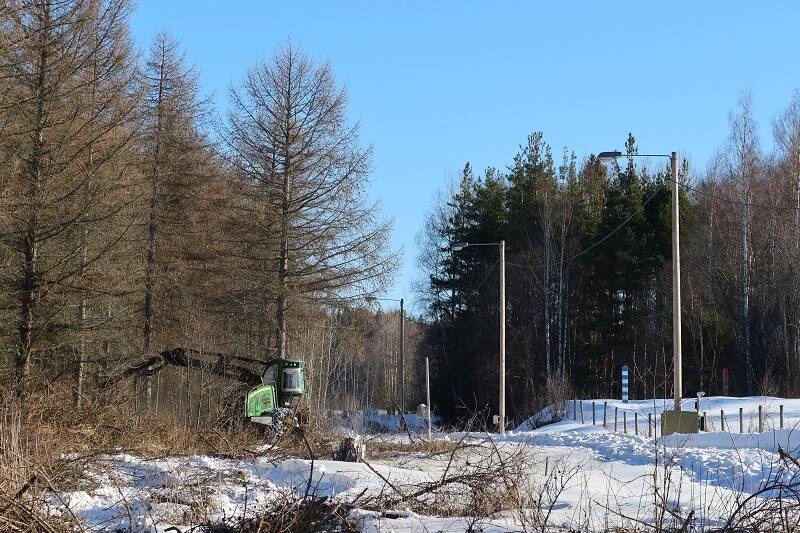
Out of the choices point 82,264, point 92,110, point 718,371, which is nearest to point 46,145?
point 92,110

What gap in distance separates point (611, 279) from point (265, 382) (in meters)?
32.8

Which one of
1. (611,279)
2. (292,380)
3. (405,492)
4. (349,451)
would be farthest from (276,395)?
(611,279)

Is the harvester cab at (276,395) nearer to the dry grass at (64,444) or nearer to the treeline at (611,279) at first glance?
the dry grass at (64,444)

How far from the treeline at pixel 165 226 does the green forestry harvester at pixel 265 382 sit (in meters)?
0.75

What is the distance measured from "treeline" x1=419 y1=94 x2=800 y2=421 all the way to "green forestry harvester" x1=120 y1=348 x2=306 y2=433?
21.5 meters

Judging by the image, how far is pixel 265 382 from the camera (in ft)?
81.9

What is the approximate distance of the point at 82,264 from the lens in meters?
23.5

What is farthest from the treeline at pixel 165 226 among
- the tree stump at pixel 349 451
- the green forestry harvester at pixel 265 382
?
the tree stump at pixel 349 451

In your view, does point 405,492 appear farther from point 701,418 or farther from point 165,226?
point 165,226

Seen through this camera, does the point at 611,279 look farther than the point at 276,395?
Yes

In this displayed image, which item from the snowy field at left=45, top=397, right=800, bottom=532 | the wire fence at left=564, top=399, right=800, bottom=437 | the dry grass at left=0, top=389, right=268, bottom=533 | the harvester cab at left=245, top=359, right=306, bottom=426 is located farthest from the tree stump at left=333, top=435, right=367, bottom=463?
the wire fence at left=564, top=399, right=800, bottom=437

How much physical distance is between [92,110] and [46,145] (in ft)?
4.53

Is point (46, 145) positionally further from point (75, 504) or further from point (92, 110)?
point (75, 504)

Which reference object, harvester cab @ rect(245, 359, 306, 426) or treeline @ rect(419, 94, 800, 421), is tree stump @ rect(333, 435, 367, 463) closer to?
harvester cab @ rect(245, 359, 306, 426)
